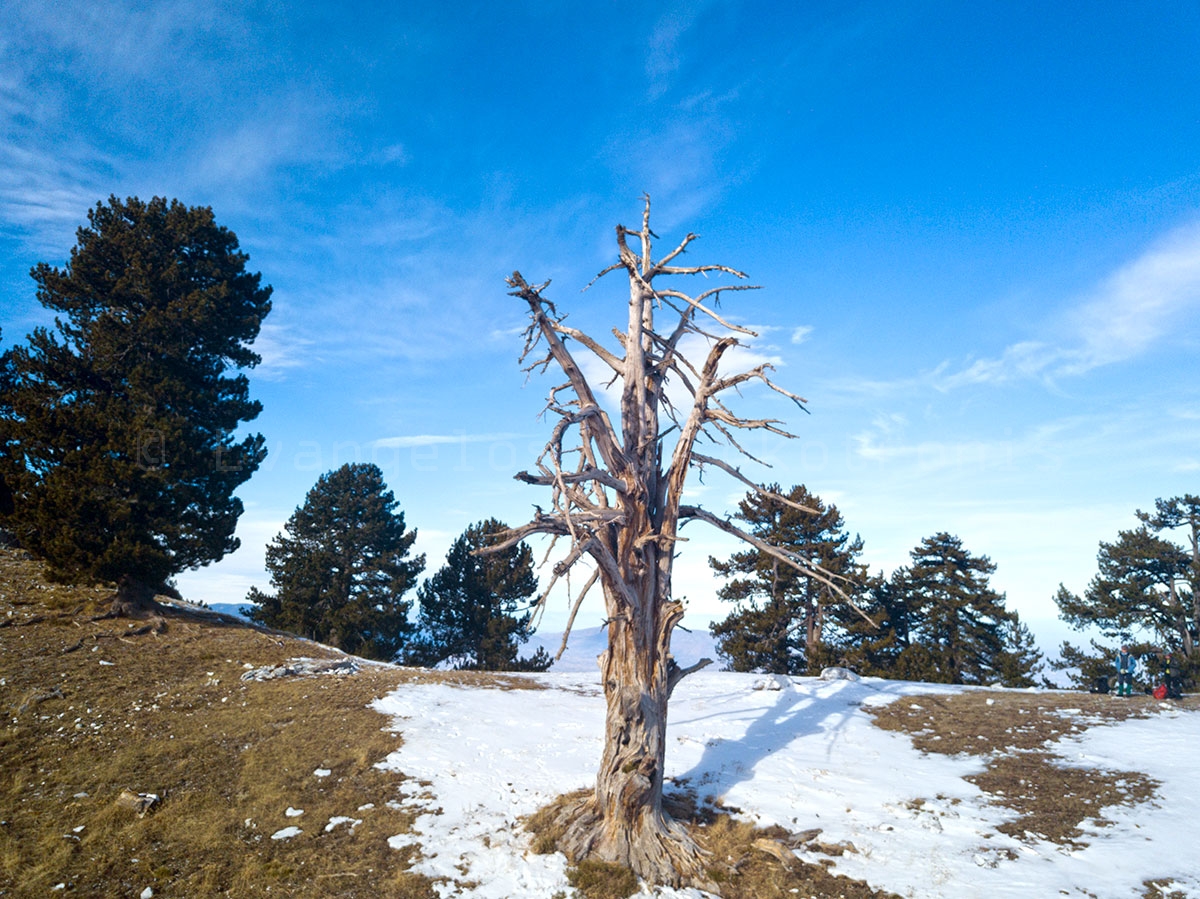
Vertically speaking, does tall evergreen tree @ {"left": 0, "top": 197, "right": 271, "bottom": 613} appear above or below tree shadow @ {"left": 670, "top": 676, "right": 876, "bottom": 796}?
above

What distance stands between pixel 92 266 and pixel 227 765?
17.5m

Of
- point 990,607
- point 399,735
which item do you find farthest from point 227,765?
point 990,607

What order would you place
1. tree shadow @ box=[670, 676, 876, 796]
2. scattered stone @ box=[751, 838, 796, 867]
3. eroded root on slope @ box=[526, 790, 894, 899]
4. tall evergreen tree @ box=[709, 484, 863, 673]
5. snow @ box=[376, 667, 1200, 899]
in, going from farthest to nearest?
tall evergreen tree @ box=[709, 484, 863, 673] → tree shadow @ box=[670, 676, 876, 796] → scattered stone @ box=[751, 838, 796, 867] → snow @ box=[376, 667, 1200, 899] → eroded root on slope @ box=[526, 790, 894, 899]

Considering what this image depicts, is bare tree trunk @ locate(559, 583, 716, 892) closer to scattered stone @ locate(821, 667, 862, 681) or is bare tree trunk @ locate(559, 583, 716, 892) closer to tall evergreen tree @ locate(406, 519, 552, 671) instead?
scattered stone @ locate(821, 667, 862, 681)

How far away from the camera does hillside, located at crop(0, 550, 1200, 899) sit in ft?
24.4

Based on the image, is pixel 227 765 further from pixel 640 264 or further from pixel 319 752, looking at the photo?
pixel 640 264

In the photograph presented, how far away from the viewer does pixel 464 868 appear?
7.46 m

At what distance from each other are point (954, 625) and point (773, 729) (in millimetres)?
19258

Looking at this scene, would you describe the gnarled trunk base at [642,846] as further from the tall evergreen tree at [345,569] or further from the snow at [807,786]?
the tall evergreen tree at [345,569]

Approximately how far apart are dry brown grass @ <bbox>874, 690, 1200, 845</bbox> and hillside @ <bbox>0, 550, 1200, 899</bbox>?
7cm

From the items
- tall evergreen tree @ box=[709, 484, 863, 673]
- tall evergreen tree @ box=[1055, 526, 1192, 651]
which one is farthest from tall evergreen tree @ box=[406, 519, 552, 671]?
tall evergreen tree @ box=[1055, 526, 1192, 651]

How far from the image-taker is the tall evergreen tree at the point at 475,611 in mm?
28031

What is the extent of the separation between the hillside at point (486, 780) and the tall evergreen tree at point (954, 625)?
11.0 m

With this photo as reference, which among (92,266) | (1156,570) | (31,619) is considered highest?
(92,266)
